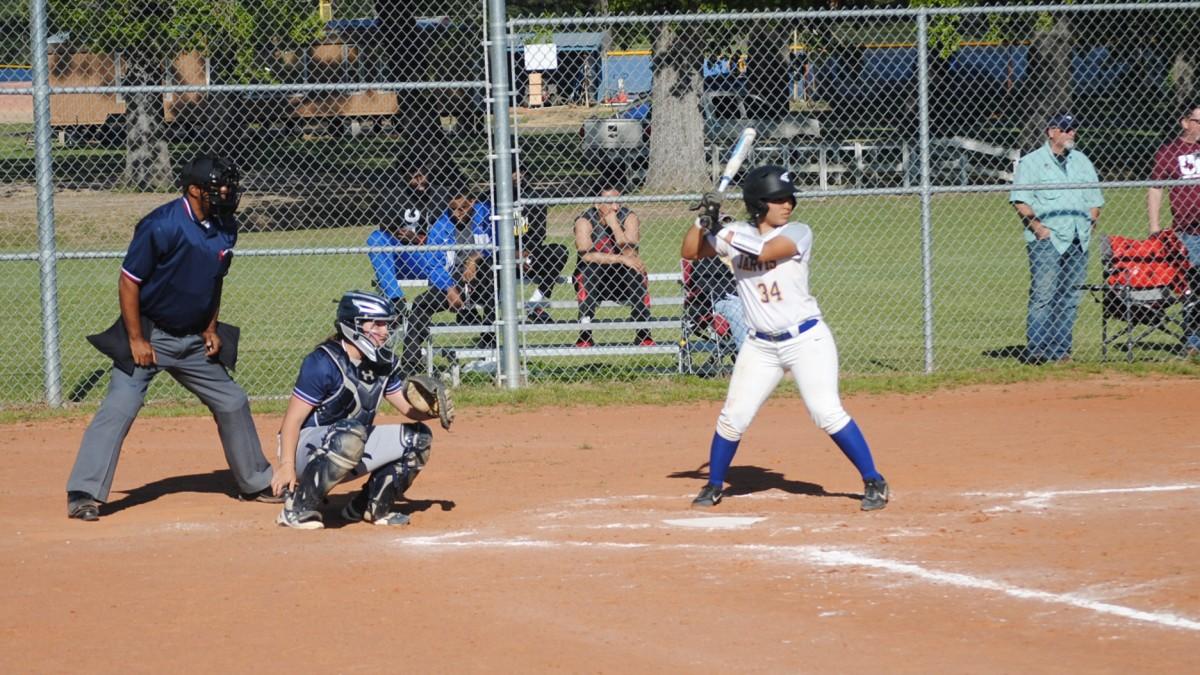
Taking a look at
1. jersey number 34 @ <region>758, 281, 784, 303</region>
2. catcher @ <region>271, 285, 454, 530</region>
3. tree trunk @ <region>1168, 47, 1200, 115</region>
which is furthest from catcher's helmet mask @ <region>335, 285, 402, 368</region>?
tree trunk @ <region>1168, 47, 1200, 115</region>

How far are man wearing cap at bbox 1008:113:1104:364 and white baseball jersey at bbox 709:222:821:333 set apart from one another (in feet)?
16.2

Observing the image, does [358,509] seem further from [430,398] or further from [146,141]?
[146,141]

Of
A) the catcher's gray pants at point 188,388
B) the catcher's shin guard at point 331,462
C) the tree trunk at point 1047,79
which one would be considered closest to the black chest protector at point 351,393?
the catcher's shin guard at point 331,462

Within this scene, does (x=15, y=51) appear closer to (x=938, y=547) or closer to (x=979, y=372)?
(x=979, y=372)

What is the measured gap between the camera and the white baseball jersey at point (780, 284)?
7.39m

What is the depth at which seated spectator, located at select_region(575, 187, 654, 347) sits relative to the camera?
12.0m

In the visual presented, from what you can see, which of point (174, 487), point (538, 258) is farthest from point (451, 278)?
point (174, 487)

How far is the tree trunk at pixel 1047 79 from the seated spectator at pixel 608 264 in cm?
1530

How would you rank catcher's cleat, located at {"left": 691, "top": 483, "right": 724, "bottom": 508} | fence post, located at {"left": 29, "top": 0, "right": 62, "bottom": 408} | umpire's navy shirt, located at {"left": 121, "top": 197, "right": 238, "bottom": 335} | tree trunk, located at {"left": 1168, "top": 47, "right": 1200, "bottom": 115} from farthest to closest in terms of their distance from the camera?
tree trunk, located at {"left": 1168, "top": 47, "right": 1200, "bottom": 115}, fence post, located at {"left": 29, "top": 0, "right": 62, "bottom": 408}, catcher's cleat, located at {"left": 691, "top": 483, "right": 724, "bottom": 508}, umpire's navy shirt, located at {"left": 121, "top": 197, "right": 238, "bottom": 335}

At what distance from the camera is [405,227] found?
39.2ft

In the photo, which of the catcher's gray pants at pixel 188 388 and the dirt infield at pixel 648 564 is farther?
the catcher's gray pants at pixel 188 388

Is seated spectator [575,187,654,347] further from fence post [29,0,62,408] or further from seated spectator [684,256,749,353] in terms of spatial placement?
fence post [29,0,62,408]

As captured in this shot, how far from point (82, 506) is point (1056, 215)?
790 cm

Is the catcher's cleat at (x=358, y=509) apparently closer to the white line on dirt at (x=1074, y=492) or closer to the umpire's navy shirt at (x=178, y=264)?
the umpire's navy shirt at (x=178, y=264)
